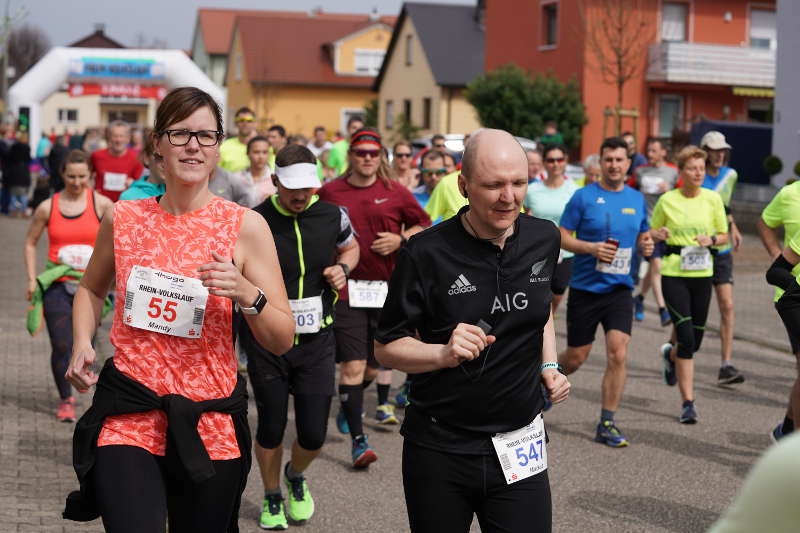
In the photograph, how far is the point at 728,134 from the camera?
29781 mm

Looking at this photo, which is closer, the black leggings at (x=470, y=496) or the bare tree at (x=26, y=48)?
the black leggings at (x=470, y=496)

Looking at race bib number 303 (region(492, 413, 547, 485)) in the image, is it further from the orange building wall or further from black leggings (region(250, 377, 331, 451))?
the orange building wall

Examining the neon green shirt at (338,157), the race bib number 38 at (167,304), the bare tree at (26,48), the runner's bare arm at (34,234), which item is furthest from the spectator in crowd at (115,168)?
the bare tree at (26,48)

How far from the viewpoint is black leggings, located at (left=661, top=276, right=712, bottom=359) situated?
8.94 metres

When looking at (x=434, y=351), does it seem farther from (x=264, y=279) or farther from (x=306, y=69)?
(x=306, y=69)

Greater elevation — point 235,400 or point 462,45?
point 462,45

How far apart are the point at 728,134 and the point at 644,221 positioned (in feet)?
74.0

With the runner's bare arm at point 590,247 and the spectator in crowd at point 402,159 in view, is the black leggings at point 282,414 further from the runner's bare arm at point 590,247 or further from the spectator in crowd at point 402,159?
the spectator in crowd at point 402,159

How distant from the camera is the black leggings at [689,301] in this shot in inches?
352

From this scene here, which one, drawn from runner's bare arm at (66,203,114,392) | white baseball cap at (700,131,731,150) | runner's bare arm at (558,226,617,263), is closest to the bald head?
runner's bare arm at (66,203,114,392)

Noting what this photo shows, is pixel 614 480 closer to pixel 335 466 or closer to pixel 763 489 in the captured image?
pixel 335 466

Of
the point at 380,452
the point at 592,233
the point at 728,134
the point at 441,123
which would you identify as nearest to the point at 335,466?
the point at 380,452

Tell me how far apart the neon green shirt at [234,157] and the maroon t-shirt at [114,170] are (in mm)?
910

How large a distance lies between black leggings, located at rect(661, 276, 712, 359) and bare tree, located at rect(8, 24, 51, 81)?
110 m
